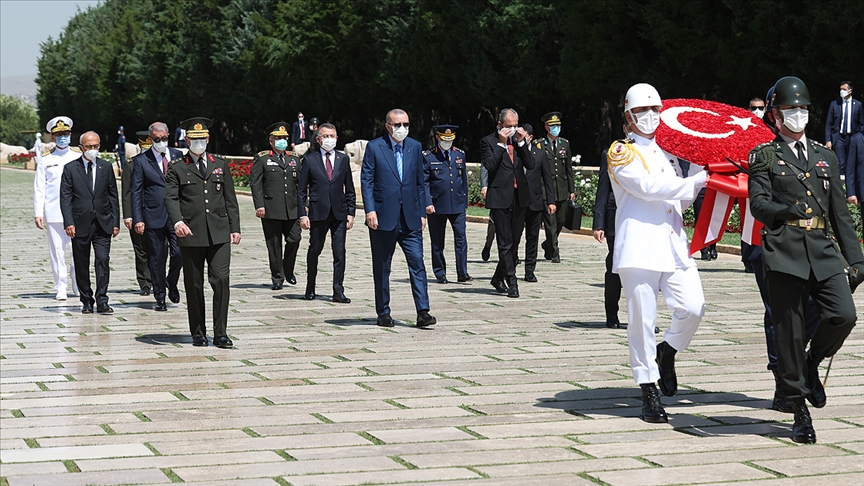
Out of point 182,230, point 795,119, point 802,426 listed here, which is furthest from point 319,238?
point 802,426

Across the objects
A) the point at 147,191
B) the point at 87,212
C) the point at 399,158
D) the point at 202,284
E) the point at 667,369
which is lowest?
the point at 667,369

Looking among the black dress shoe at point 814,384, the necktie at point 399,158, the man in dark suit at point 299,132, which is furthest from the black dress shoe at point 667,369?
the man in dark suit at point 299,132

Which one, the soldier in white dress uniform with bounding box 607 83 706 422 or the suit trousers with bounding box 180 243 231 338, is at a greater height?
the soldier in white dress uniform with bounding box 607 83 706 422

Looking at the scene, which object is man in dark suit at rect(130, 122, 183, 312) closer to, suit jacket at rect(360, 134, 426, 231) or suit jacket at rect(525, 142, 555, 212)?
suit jacket at rect(360, 134, 426, 231)

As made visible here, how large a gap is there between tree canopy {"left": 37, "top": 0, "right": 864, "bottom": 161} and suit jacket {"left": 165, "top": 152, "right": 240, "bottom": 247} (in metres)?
20.6

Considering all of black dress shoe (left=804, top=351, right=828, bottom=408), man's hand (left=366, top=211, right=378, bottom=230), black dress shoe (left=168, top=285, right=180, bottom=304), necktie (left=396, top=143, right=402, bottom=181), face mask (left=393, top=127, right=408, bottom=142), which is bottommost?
black dress shoe (left=168, top=285, right=180, bottom=304)

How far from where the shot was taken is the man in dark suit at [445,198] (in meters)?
15.4

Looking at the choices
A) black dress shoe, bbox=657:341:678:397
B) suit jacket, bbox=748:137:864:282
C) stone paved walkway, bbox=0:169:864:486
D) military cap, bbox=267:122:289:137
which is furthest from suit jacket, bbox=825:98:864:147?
suit jacket, bbox=748:137:864:282

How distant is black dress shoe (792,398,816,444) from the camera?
6441mm

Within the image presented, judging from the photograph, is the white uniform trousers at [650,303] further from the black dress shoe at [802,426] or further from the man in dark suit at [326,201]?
the man in dark suit at [326,201]

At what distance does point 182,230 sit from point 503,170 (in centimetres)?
492

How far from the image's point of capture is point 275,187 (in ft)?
49.5

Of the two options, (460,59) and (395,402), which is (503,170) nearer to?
(395,402)

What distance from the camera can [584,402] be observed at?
7641 millimetres
